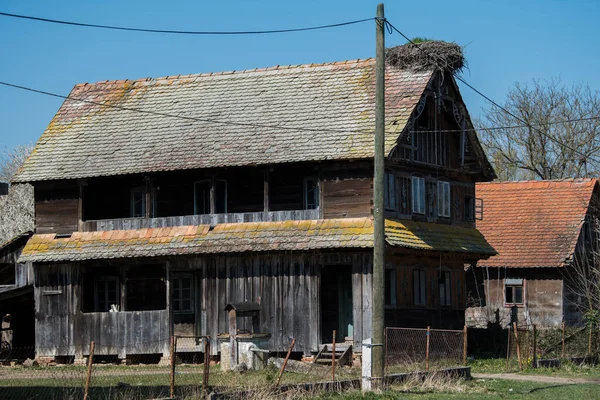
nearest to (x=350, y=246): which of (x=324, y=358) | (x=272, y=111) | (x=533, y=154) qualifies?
(x=324, y=358)

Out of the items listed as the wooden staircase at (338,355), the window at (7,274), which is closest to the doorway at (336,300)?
the wooden staircase at (338,355)

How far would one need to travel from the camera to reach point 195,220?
35.5 m

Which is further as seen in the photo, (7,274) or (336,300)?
(7,274)

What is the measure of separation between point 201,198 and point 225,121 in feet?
8.71

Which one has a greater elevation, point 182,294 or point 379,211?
point 379,211

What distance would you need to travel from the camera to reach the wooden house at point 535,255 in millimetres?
44781

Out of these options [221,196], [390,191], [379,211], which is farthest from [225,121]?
[379,211]

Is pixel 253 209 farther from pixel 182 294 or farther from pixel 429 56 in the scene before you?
pixel 429 56

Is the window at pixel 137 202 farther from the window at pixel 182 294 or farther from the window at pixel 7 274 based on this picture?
the window at pixel 7 274

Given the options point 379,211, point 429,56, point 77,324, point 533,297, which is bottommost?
point 77,324

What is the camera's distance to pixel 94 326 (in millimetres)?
35812

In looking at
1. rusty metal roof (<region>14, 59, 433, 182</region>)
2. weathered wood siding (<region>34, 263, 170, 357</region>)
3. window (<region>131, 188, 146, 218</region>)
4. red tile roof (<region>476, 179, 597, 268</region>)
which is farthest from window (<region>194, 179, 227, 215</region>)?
red tile roof (<region>476, 179, 597, 268</region>)

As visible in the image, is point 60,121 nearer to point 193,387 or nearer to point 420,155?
point 420,155

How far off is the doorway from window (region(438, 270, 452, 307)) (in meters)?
3.39
